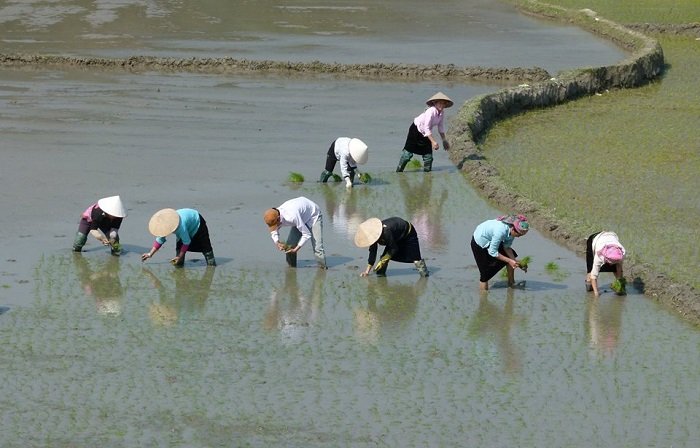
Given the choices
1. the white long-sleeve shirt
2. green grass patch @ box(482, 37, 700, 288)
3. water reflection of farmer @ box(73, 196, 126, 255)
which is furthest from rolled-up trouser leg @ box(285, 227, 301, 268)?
green grass patch @ box(482, 37, 700, 288)

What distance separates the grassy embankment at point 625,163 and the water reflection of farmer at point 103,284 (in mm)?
4800

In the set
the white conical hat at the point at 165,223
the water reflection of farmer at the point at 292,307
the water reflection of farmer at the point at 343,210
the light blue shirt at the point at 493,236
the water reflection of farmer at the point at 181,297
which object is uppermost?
the light blue shirt at the point at 493,236

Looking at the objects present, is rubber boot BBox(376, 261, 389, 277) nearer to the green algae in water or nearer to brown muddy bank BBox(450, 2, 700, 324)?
brown muddy bank BBox(450, 2, 700, 324)

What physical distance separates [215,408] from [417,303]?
116 inches

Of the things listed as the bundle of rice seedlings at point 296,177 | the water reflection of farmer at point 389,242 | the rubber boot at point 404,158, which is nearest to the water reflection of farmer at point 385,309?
the water reflection of farmer at point 389,242

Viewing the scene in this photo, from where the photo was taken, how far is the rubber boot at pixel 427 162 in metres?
15.9

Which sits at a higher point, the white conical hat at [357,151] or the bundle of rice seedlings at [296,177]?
the white conical hat at [357,151]

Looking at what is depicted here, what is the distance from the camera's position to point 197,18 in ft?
96.5

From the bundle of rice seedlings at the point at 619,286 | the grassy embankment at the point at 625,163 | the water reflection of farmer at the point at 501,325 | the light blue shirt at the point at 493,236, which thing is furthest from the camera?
the grassy embankment at the point at 625,163

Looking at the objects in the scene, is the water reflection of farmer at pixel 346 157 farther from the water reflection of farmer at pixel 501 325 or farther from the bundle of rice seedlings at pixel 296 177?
the water reflection of farmer at pixel 501 325

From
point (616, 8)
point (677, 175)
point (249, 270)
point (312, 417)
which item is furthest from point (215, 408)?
point (616, 8)

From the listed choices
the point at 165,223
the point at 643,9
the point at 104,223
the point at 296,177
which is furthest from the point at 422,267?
the point at 643,9

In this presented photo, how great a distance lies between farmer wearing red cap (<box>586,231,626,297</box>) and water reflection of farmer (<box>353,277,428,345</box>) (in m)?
1.51

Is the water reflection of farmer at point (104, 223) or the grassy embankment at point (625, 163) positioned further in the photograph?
the grassy embankment at point (625, 163)
